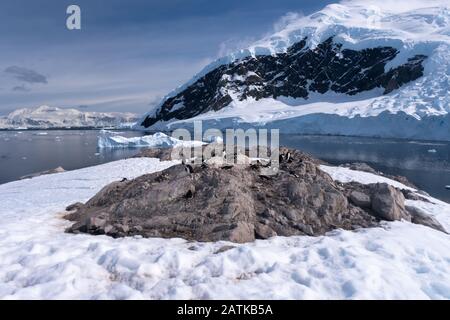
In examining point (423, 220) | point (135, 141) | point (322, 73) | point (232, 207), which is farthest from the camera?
point (322, 73)

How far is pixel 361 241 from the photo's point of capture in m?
7.47

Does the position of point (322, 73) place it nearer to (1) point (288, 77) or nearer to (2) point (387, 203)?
(1) point (288, 77)

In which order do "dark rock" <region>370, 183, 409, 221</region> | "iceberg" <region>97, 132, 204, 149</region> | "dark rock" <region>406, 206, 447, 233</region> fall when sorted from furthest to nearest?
"iceberg" <region>97, 132, 204, 149</region>, "dark rock" <region>406, 206, 447, 233</region>, "dark rock" <region>370, 183, 409, 221</region>

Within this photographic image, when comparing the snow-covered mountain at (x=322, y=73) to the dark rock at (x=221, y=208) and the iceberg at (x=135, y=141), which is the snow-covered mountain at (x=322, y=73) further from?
the dark rock at (x=221, y=208)

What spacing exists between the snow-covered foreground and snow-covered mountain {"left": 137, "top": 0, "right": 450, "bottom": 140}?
70.3 meters

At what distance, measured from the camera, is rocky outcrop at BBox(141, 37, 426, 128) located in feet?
378

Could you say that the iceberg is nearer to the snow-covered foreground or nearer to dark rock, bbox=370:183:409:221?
dark rock, bbox=370:183:409:221

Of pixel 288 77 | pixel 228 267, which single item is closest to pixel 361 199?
pixel 228 267

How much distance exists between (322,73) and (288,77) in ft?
31.7

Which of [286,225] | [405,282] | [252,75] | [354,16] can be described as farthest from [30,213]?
[354,16]

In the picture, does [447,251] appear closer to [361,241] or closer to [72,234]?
[361,241]

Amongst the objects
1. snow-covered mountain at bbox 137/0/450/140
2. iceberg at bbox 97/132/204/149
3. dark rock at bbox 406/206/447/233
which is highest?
snow-covered mountain at bbox 137/0/450/140

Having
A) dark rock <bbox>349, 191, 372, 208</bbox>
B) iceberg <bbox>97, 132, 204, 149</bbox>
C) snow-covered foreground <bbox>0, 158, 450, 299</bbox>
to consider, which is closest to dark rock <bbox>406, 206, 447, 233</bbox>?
dark rock <bbox>349, 191, 372, 208</bbox>

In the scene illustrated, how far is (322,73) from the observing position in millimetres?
124562
